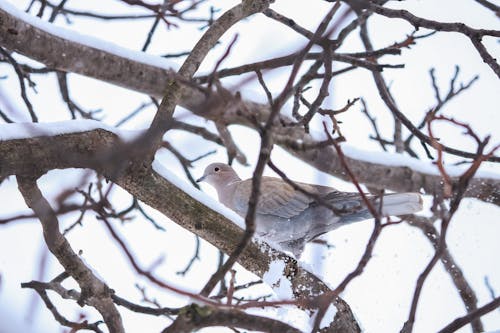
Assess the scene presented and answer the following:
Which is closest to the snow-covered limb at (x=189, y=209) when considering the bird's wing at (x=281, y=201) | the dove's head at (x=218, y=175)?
the bird's wing at (x=281, y=201)

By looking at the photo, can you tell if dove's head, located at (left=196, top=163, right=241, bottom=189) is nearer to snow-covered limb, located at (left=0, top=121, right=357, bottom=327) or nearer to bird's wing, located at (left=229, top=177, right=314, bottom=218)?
bird's wing, located at (left=229, top=177, right=314, bottom=218)

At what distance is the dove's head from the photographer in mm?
5512

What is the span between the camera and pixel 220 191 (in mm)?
5359

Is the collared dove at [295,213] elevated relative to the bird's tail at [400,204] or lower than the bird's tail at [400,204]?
elevated

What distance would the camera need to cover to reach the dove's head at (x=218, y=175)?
551 cm

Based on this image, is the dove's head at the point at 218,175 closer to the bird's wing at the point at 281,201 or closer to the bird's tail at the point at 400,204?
the bird's wing at the point at 281,201

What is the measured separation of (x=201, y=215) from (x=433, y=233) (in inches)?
108

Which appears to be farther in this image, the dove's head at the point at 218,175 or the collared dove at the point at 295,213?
the dove's head at the point at 218,175

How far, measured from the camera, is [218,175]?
5582 millimetres

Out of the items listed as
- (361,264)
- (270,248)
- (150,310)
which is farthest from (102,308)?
(361,264)

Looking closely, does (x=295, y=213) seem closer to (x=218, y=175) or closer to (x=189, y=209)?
(x=189, y=209)

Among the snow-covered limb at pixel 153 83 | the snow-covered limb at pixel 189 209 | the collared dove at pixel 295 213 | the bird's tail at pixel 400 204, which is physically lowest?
the snow-covered limb at pixel 189 209

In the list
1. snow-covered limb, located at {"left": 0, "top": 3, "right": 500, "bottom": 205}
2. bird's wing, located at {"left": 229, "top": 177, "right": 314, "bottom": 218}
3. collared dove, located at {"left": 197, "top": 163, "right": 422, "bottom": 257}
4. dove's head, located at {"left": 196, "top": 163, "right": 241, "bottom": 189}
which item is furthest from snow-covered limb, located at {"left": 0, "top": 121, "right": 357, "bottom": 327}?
dove's head, located at {"left": 196, "top": 163, "right": 241, "bottom": 189}

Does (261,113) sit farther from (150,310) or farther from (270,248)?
(150,310)
